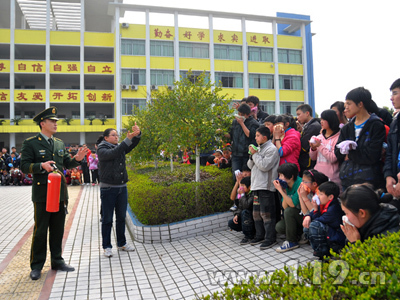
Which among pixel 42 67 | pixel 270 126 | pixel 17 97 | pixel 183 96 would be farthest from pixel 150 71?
pixel 270 126

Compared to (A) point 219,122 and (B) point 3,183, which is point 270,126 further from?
(B) point 3,183

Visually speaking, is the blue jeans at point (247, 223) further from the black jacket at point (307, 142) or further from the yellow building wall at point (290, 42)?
the yellow building wall at point (290, 42)

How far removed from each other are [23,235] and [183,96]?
4297 millimetres

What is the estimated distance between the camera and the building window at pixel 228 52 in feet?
96.3

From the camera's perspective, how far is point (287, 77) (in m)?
31.5

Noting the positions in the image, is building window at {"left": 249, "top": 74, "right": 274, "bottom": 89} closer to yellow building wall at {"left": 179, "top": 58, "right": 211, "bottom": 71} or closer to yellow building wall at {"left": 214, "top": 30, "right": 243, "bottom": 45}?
yellow building wall at {"left": 214, "top": 30, "right": 243, "bottom": 45}

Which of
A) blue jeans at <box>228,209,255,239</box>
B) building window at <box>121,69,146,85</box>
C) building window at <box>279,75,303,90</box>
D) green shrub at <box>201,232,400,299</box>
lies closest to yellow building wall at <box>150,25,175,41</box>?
building window at <box>121,69,146,85</box>

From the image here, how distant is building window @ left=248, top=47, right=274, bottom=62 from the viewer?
99.6 ft

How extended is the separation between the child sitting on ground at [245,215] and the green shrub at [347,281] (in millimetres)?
2759

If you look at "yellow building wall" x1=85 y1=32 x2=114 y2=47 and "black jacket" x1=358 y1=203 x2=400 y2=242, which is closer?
"black jacket" x1=358 y1=203 x2=400 y2=242

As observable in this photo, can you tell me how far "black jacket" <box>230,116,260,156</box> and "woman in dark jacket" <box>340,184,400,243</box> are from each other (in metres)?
2.96

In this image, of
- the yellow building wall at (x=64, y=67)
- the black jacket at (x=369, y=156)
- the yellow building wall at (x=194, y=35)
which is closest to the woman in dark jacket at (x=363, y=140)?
the black jacket at (x=369, y=156)

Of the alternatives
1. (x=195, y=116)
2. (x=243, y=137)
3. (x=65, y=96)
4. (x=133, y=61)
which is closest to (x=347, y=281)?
(x=243, y=137)

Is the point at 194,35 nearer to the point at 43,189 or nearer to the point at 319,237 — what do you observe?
the point at 43,189
